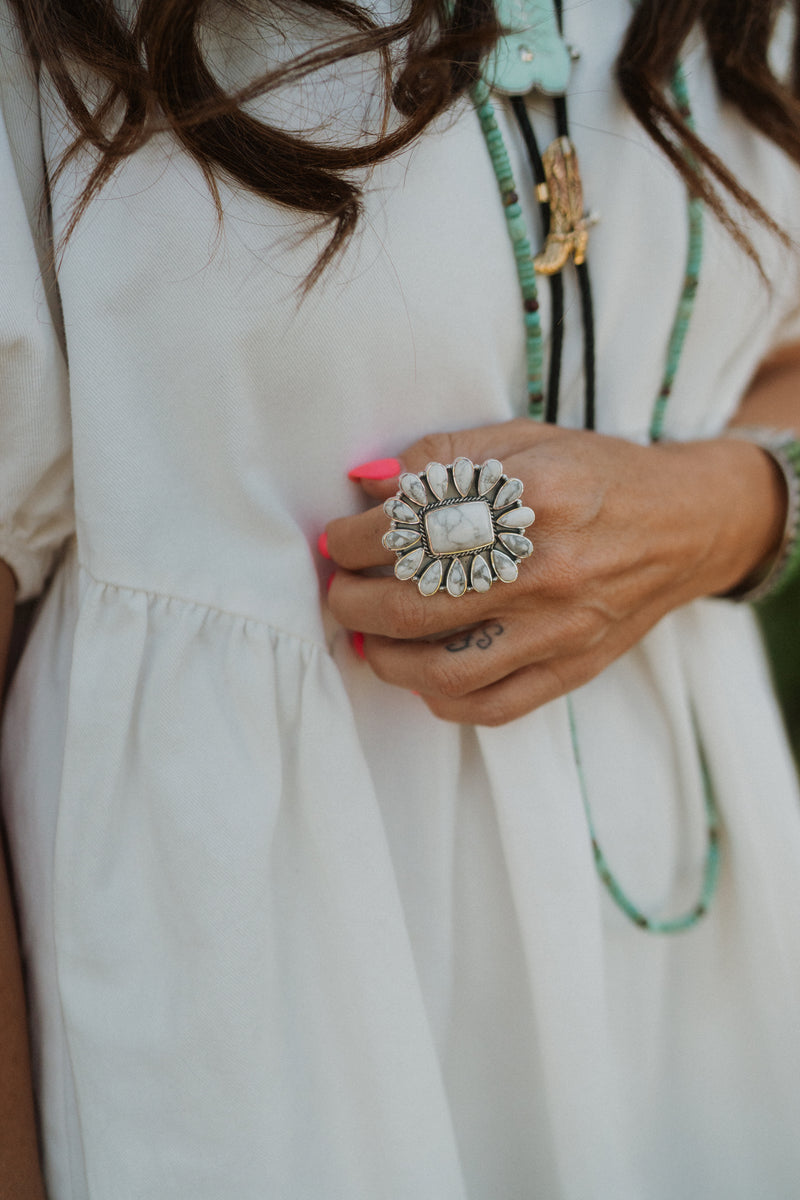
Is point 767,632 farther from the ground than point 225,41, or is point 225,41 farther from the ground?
point 225,41

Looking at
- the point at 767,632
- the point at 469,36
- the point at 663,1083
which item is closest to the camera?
the point at 469,36

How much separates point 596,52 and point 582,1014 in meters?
1.00

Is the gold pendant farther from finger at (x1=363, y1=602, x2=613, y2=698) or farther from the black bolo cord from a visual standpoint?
finger at (x1=363, y1=602, x2=613, y2=698)

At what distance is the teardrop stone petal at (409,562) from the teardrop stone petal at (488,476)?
0.08m

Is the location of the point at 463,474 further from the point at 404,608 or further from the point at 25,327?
the point at 25,327

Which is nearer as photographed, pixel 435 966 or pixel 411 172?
pixel 411 172

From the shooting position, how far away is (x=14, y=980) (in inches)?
29.2

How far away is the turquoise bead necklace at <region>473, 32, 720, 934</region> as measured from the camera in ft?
2.63

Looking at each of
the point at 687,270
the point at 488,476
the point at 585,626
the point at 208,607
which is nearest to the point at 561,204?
the point at 687,270

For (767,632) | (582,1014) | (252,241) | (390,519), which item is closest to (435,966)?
(582,1014)

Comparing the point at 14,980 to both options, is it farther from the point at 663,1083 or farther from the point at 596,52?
the point at 596,52

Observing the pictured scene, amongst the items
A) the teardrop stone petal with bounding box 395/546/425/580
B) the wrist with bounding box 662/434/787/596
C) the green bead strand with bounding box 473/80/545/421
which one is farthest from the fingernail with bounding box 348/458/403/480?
the wrist with bounding box 662/434/787/596

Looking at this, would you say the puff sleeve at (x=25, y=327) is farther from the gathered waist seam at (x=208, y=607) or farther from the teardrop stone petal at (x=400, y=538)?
the teardrop stone petal at (x=400, y=538)

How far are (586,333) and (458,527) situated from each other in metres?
0.31
